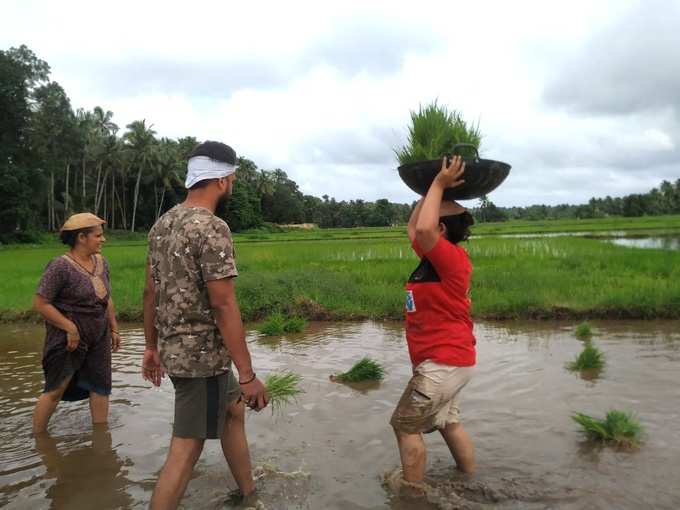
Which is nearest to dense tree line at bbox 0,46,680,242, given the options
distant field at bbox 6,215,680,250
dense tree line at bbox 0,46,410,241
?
dense tree line at bbox 0,46,410,241

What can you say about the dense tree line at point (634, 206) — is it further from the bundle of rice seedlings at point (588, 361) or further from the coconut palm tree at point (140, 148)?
the bundle of rice seedlings at point (588, 361)

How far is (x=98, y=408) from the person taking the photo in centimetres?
402

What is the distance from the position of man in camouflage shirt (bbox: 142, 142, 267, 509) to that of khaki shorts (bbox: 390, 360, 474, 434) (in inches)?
28.2

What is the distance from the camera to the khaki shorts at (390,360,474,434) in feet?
8.69

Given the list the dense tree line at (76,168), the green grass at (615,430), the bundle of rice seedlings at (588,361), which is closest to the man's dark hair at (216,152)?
the green grass at (615,430)

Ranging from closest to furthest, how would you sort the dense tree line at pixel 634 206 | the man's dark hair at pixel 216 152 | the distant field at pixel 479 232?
the man's dark hair at pixel 216 152 → the distant field at pixel 479 232 → the dense tree line at pixel 634 206

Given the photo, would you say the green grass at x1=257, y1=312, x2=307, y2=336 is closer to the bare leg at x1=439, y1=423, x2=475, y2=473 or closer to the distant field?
the bare leg at x1=439, y1=423, x2=475, y2=473

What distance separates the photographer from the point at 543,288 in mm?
8594

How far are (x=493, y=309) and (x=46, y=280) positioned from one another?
236 inches

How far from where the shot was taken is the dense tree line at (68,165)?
35625 mm

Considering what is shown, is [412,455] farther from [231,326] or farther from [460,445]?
[231,326]

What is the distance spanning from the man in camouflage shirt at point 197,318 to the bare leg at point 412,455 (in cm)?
76

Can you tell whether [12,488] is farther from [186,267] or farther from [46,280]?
[186,267]

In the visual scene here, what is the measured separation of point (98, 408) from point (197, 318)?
6.94 ft
